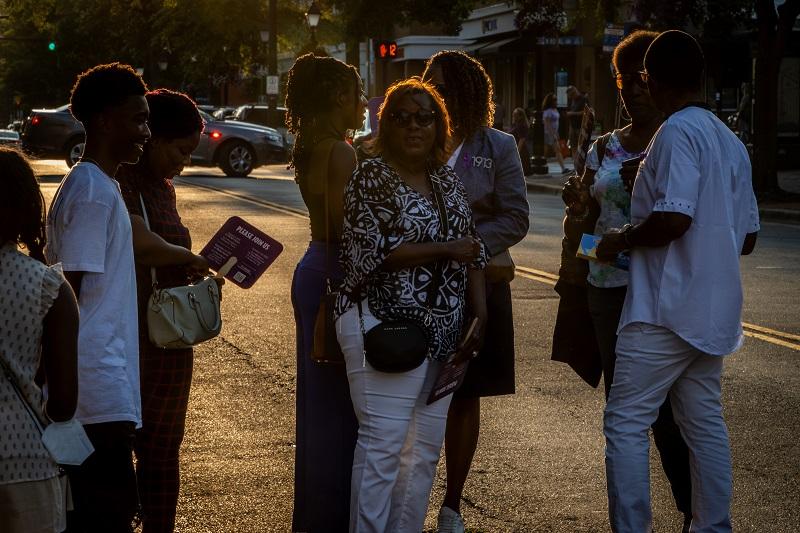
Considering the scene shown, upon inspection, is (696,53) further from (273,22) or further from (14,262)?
(273,22)

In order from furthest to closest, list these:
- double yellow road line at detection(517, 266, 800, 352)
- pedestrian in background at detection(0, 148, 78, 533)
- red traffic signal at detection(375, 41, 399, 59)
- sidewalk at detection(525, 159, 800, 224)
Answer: red traffic signal at detection(375, 41, 399, 59) < sidewalk at detection(525, 159, 800, 224) < double yellow road line at detection(517, 266, 800, 352) < pedestrian in background at detection(0, 148, 78, 533)

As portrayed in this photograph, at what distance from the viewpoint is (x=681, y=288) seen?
4652 millimetres

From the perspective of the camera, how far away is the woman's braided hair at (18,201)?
329 cm

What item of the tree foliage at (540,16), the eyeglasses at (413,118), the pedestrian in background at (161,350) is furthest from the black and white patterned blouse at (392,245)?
the tree foliage at (540,16)

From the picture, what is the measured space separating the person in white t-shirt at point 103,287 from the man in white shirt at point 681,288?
1646 mm

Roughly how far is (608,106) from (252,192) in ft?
69.5

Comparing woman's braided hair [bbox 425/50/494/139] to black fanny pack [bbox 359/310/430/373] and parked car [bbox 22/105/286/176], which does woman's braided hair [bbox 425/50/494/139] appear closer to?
black fanny pack [bbox 359/310/430/373]

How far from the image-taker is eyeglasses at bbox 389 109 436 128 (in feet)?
15.2

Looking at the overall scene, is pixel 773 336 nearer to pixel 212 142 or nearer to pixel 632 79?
pixel 632 79

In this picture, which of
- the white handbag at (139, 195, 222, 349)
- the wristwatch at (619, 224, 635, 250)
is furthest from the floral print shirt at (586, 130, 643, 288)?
the white handbag at (139, 195, 222, 349)

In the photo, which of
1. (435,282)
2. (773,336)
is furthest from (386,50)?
(435,282)

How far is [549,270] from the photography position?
14.1 meters

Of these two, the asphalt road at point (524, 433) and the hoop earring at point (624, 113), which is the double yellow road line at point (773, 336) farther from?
the hoop earring at point (624, 113)

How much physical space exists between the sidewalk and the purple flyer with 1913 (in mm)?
16808
